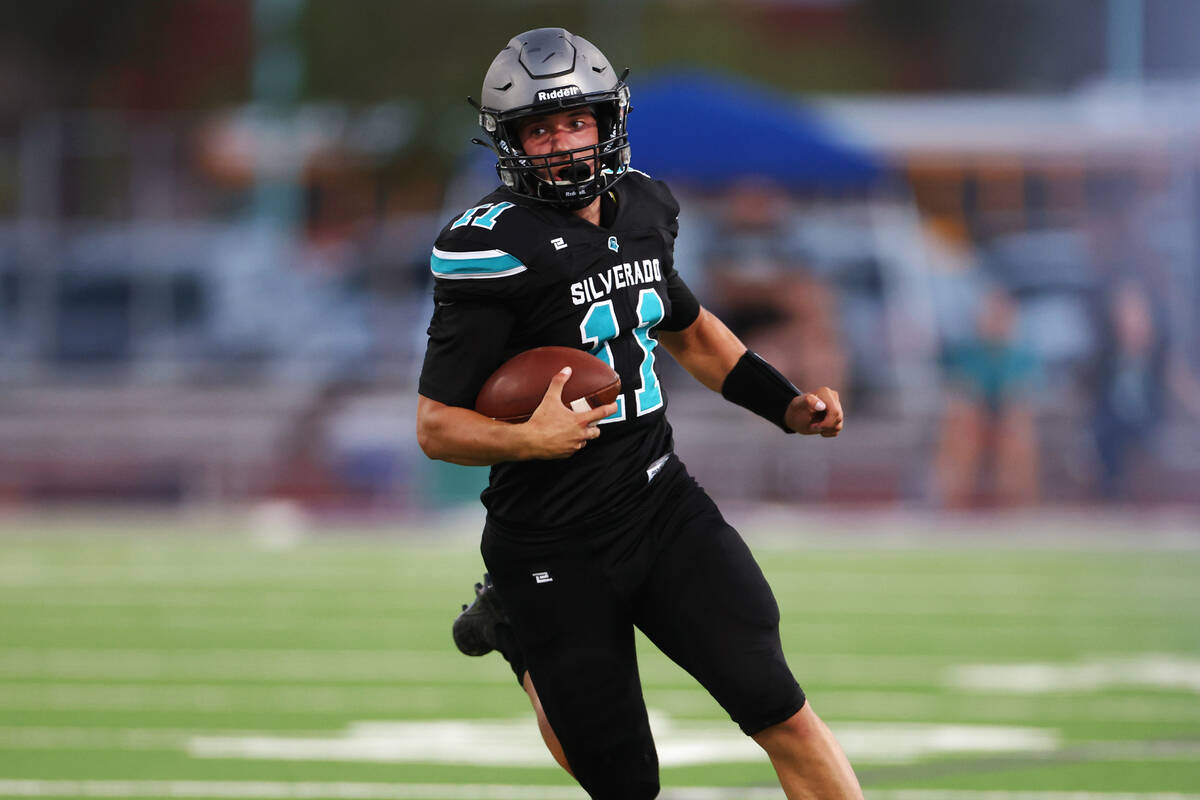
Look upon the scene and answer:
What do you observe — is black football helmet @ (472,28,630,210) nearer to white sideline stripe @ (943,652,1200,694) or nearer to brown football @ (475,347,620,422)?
brown football @ (475,347,620,422)

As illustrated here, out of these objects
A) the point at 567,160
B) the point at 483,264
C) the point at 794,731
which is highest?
the point at 567,160

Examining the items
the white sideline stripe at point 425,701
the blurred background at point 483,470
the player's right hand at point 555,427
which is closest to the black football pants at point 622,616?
the player's right hand at point 555,427

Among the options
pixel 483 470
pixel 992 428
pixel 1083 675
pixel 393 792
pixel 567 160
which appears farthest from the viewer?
pixel 992 428

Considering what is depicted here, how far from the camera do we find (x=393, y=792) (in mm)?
5047

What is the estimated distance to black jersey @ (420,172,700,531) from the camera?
371 cm

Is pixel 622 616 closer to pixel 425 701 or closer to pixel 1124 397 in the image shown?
pixel 425 701

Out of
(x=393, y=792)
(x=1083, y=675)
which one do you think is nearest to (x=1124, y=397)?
(x=1083, y=675)

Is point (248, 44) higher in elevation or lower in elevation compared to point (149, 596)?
higher

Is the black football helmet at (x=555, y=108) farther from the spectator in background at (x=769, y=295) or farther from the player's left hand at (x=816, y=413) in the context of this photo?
the spectator in background at (x=769, y=295)

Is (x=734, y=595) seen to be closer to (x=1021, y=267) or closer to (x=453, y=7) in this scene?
(x=1021, y=267)

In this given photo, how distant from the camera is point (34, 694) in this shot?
6.60m

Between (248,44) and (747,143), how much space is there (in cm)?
1350

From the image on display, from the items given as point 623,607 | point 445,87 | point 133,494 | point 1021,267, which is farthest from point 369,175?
point 623,607

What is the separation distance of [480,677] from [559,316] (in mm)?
3528
